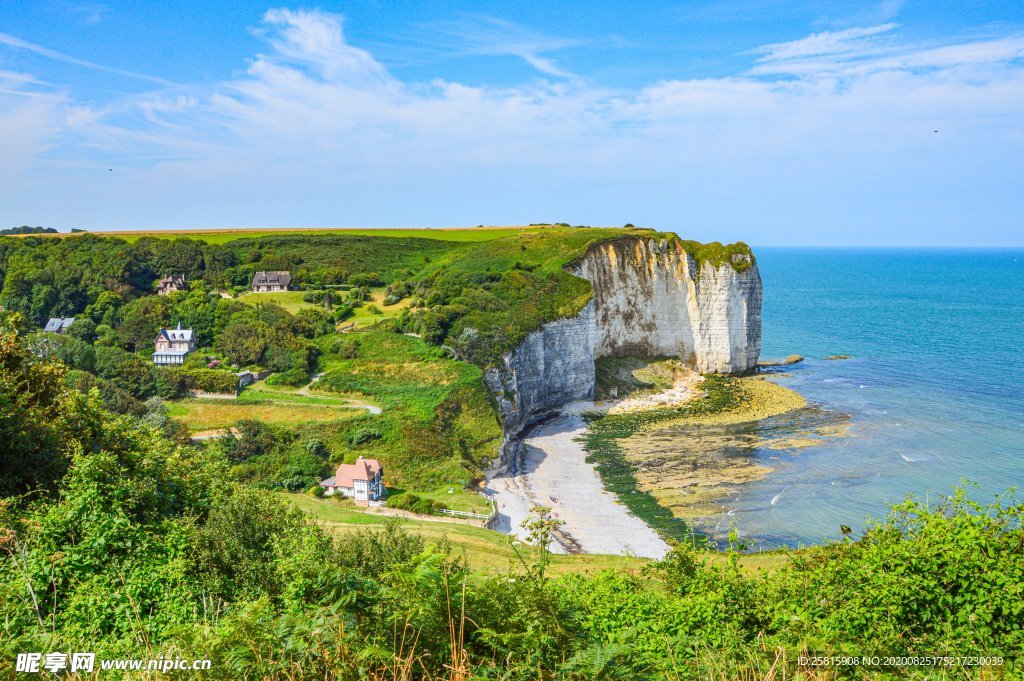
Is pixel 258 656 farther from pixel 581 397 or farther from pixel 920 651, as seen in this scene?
pixel 581 397

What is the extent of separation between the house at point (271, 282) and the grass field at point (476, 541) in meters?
46.4

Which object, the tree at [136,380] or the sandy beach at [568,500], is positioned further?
the tree at [136,380]

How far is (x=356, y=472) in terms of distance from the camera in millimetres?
37719

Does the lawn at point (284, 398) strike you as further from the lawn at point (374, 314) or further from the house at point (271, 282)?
the house at point (271, 282)

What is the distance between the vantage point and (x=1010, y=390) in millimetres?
66562

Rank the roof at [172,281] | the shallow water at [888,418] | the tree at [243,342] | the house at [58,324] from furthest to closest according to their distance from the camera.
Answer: the roof at [172,281], the house at [58,324], the tree at [243,342], the shallow water at [888,418]

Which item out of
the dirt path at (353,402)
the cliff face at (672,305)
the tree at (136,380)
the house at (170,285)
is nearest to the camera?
the dirt path at (353,402)

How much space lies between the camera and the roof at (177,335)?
5931cm

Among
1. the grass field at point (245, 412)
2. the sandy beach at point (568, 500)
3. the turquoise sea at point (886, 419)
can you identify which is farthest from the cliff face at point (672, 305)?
the grass field at point (245, 412)

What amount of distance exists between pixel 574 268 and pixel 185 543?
63474mm

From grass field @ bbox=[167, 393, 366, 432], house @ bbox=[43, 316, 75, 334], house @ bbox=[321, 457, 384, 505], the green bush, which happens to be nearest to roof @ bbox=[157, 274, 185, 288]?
house @ bbox=[43, 316, 75, 334]

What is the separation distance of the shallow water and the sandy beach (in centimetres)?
549

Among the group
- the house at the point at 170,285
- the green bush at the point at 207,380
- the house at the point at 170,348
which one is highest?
the house at the point at 170,285

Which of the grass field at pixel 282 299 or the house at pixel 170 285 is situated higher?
the house at pixel 170 285
